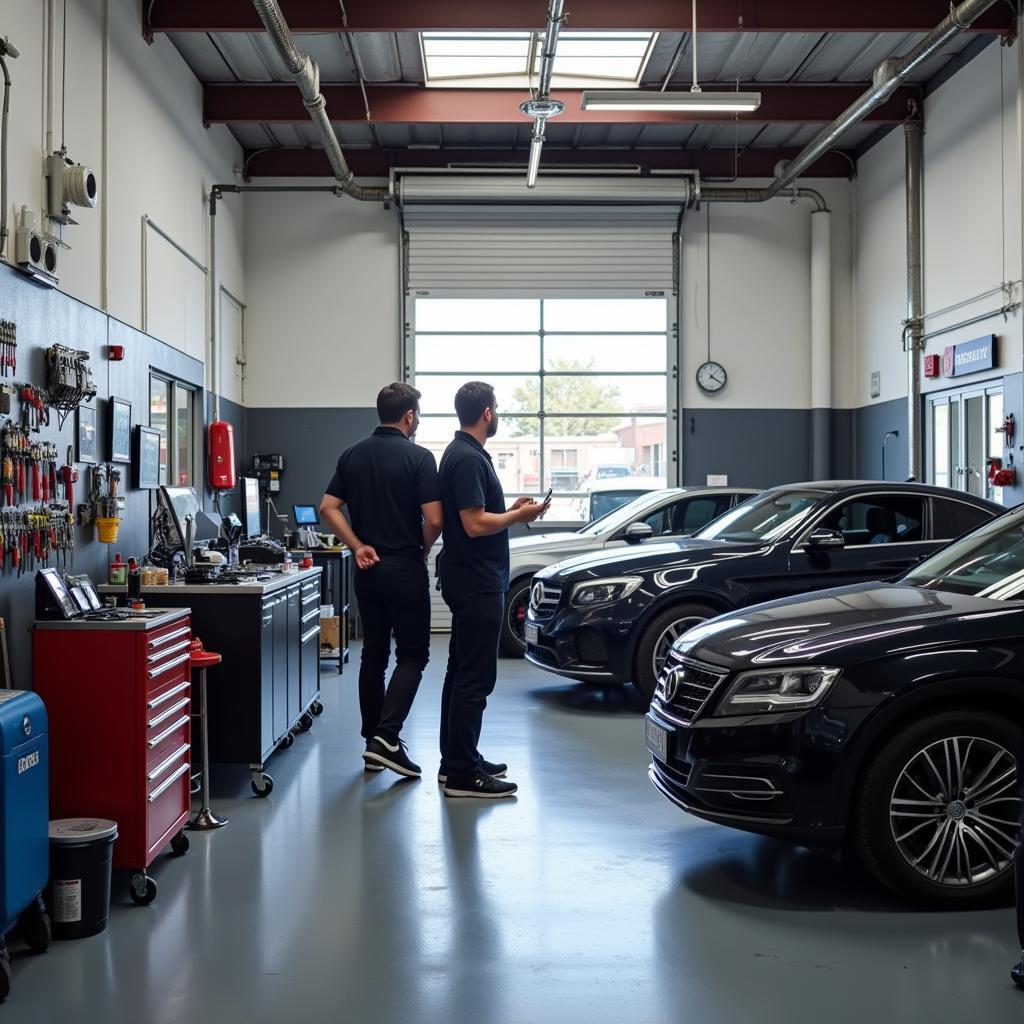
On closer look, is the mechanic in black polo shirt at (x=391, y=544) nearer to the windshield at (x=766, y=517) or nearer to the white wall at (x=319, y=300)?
the windshield at (x=766, y=517)

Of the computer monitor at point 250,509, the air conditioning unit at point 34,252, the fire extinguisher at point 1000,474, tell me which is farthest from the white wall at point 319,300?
the air conditioning unit at point 34,252

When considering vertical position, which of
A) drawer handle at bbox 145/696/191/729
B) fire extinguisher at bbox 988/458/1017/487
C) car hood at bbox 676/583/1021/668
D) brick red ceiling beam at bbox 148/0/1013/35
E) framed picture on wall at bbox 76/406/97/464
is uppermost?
brick red ceiling beam at bbox 148/0/1013/35

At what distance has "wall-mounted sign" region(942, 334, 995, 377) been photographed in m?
8.59

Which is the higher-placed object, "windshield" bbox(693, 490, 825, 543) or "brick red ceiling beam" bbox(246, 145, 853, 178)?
"brick red ceiling beam" bbox(246, 145, 853, 178)

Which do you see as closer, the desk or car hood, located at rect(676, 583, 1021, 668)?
car hood, located at rect(676, 583, 1021, 668)

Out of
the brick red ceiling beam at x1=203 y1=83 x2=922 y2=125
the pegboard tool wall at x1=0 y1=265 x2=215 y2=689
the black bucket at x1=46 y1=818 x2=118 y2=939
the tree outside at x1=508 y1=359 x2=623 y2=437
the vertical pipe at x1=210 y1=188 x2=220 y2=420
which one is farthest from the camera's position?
the tree outside at x1=508 y1=359 x2=623 y2=437

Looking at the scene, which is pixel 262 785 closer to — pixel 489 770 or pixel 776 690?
pixel 489 770

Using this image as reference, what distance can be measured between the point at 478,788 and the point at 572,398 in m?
7.59

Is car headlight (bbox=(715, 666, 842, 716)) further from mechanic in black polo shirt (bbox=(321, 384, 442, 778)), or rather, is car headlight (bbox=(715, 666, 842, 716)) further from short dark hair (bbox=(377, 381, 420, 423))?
short dark hair (bbox=(377, 381, 420, 423))

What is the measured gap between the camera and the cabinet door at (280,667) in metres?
5.10

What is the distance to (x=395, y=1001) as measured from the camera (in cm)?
271

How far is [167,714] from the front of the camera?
3.81 m

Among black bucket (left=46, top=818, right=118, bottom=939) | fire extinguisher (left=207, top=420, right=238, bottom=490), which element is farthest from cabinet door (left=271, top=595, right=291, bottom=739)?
fire extinguisher (left=207, top=420, right=238, bottom=490)

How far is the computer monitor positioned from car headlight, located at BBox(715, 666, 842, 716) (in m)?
4.43
